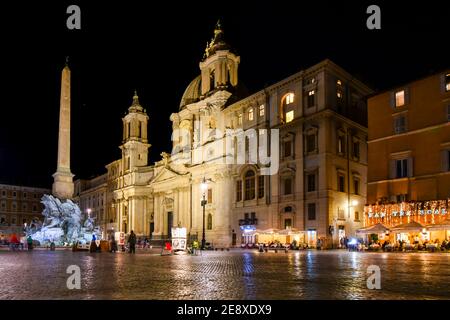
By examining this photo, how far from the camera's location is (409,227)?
116 feet

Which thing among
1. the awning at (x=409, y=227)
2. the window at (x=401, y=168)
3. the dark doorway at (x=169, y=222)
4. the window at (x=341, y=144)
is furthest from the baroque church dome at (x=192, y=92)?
the awning at (x=409, y=227)

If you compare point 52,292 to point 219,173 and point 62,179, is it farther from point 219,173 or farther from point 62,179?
point 219,173

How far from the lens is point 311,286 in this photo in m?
10.1

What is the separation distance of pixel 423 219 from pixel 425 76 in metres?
11.4

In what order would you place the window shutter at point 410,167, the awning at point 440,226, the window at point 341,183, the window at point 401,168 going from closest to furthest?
the awning at point 440,226, the window shutter at point 410,167, the window at point 401,168, the window at point 341,183

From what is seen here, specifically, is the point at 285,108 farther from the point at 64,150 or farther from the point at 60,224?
the point at 60,224

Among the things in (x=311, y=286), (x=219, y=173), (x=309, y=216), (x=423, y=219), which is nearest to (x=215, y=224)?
(x=219, y=173)

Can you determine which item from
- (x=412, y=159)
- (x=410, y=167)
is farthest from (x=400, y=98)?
(x=410, y=167)

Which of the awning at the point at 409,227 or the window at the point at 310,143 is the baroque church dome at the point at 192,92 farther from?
the awning at the point at 409,227

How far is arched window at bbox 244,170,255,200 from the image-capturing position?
54.4 m

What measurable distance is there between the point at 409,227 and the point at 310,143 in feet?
51.5

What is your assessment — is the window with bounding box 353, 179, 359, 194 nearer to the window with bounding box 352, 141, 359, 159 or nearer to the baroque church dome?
the window with bounding box 352, 141, 359, 159

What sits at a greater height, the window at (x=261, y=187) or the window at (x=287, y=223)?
the window at (x=261, y=187)

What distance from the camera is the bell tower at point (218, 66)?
64.8 metres
